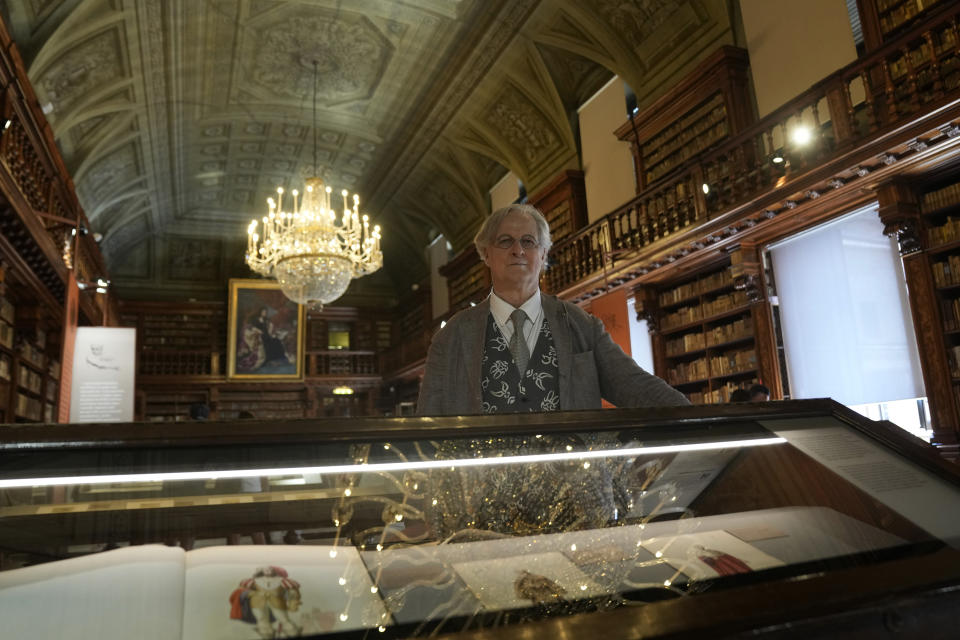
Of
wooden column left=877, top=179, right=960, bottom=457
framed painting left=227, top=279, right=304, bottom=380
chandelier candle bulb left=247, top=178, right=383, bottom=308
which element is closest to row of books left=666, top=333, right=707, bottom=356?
wooden column left=877, top=179, right=960, bottom=457

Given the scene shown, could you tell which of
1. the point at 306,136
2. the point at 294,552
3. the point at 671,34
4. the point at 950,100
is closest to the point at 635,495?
the point at 294,552

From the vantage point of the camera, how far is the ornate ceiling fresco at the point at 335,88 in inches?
316

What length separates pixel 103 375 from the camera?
21.8ft

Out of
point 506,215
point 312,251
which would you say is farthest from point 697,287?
point 506,215

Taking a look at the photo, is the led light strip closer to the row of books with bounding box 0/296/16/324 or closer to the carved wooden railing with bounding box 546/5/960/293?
the carved wooden railing with bounding box 546/5/960/293

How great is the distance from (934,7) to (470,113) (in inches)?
266

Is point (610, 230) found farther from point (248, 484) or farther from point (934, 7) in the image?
point (248, 484)

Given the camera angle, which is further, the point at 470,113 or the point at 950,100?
the point at 470,113

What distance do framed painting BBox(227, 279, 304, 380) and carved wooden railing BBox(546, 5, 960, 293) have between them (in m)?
8.66

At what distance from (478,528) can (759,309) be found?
596cm

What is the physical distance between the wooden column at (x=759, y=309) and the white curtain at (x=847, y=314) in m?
0.15

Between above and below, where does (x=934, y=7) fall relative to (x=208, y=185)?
below

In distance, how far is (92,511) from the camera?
Result: 797 mm

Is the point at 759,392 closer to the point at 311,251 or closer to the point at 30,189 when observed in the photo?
the point at 311,251
